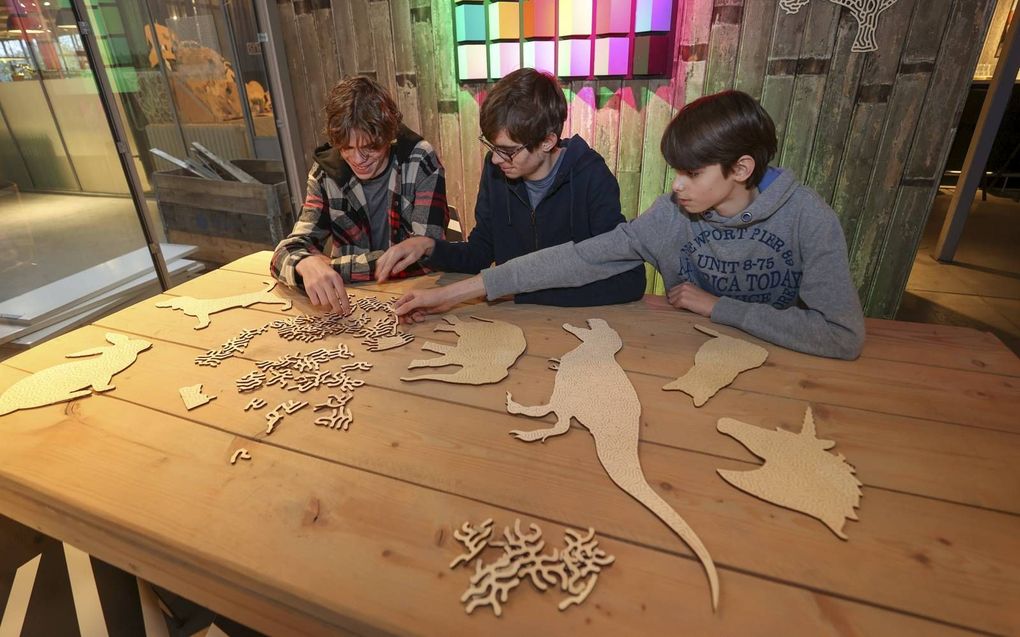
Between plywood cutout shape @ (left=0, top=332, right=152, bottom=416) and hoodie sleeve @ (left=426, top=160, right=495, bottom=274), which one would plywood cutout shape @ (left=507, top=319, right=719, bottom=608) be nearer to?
hoodie sleeve @ (left=426, top=160, right=495, bottom=274)

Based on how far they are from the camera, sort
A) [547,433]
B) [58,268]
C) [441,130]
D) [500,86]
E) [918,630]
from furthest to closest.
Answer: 1. [441,130]
2. [58,268]
3. [500,86]
4. [547,433]
5. [918,630]

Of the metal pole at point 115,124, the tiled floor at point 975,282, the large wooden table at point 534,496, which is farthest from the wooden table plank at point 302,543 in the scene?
the tiled floor at point 975,282

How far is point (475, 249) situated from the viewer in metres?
1.70

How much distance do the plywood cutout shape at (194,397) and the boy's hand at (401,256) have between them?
62 centimetres

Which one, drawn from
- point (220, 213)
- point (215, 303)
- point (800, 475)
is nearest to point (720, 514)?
point (800, 475)

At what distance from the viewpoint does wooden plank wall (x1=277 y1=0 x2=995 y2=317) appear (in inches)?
89.8

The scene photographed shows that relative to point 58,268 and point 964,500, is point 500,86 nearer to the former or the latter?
point 964,500

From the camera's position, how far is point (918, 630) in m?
0.55

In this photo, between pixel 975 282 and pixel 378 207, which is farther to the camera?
pixel 975 282

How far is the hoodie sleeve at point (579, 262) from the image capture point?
4.31 feet

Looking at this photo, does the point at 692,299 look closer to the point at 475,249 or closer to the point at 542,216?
the point at 542,216

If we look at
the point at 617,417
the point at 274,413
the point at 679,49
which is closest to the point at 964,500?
the point at 617,417

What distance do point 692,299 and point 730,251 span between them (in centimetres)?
17

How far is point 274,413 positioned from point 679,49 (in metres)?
2.52
